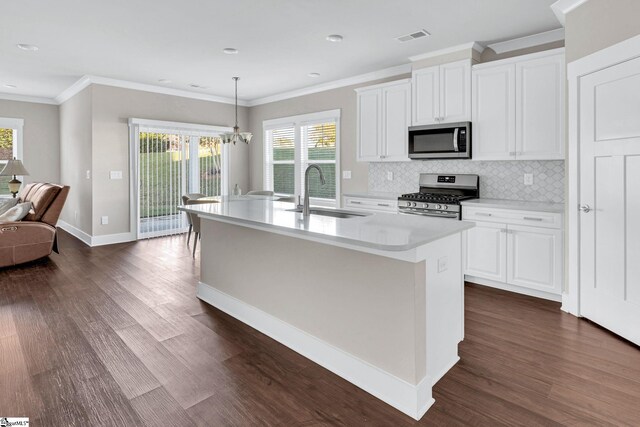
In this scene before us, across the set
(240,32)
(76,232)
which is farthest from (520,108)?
(76,232)

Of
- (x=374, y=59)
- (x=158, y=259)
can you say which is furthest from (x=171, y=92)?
(x=374, y=59)

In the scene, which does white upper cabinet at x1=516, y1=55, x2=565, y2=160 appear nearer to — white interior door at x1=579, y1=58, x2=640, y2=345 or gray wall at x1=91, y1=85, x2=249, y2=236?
white interior door at x1=579, y1=58, x2=640, y2=345

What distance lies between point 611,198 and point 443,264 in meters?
1.66

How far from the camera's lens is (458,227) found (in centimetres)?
219

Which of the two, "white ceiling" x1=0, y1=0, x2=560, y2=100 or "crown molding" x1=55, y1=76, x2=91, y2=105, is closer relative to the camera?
"white ceiling" x1=0, y1=0, x2=560, y2=100

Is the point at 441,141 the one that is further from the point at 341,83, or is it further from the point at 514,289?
the point at 341,83

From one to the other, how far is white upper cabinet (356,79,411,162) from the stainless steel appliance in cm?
46

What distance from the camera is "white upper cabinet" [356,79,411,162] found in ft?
15.7

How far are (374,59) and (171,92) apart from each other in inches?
149

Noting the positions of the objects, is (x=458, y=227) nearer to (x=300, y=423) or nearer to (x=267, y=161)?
(x=300, y=423)

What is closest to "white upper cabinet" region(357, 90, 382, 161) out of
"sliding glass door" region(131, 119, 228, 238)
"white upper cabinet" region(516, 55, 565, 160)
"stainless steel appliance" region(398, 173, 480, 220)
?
"stainless steel appliance" region(398, 173, 480, 220)

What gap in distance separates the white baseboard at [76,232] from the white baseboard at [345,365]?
14.3 feet

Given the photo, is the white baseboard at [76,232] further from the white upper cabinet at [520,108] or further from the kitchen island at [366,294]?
the white upper cabinet at [520,108]

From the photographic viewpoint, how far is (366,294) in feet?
6.97
